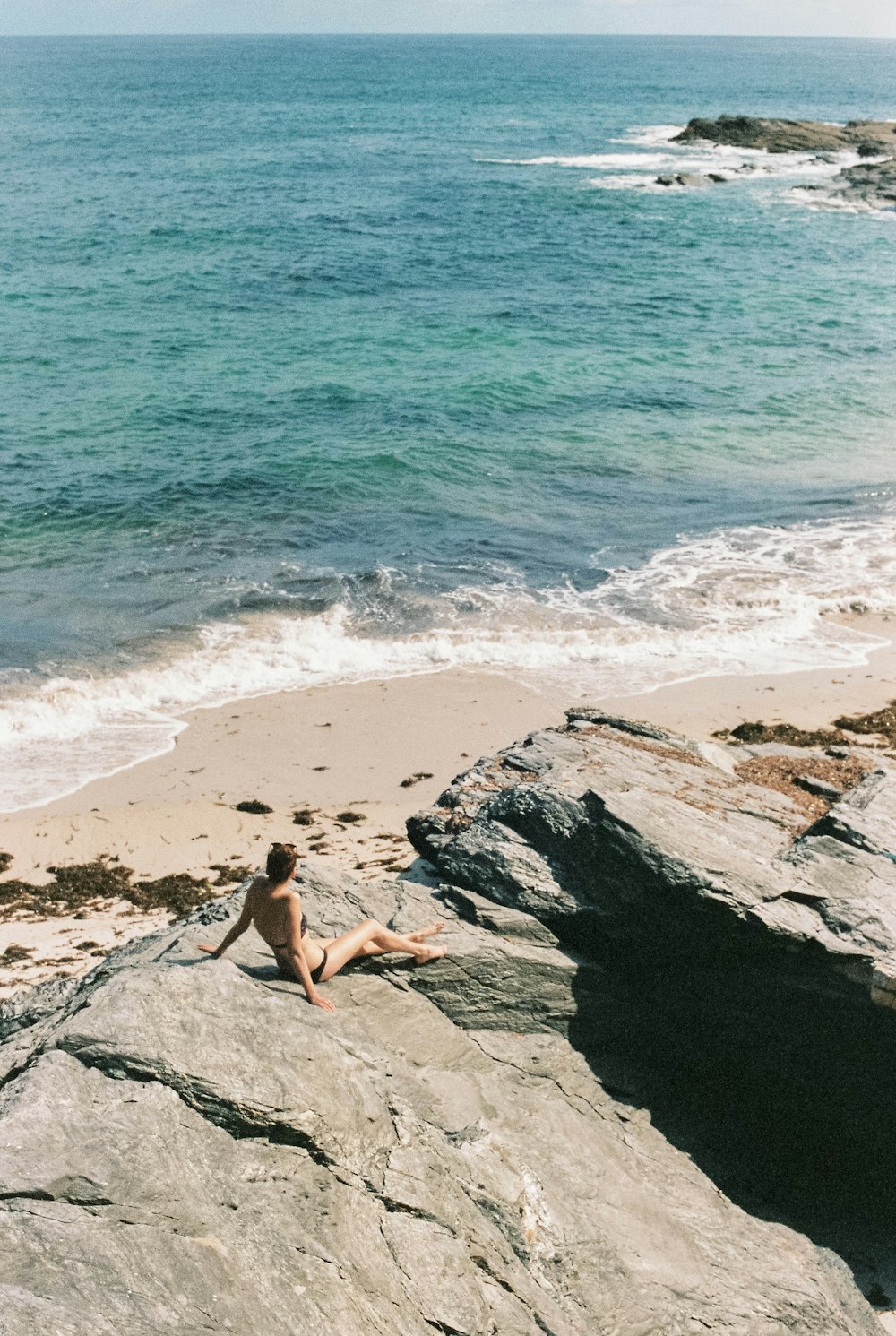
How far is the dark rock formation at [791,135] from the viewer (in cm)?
8712

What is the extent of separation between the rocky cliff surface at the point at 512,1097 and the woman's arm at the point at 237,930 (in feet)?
0.71

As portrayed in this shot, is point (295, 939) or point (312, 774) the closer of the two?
point (295, 939)

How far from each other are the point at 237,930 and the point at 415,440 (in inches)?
924

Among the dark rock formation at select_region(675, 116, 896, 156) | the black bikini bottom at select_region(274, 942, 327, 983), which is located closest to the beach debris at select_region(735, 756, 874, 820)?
the black bikini bottom at select_region(274, 942, 327, 983)

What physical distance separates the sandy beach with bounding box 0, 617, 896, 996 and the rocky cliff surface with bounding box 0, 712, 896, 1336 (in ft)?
11.9

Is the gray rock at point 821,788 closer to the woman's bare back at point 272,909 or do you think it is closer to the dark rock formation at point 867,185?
the woman's bare back at point 272,909

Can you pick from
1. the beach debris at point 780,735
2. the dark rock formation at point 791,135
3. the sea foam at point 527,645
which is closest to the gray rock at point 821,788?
the beach debris at point 780,735

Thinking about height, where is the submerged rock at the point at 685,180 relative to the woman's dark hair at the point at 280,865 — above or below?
above

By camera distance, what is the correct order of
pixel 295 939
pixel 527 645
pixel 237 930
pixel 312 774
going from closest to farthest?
pixel 295 939 → pixel 237 930 → pixel 312 774 → pixel 527 645

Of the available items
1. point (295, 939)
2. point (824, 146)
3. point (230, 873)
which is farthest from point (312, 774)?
point (824, 146)

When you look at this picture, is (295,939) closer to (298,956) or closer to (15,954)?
(298,956)

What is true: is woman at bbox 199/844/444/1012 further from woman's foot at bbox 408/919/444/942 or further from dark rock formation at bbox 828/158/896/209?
dark rock formation at bbox 828/158/896/209

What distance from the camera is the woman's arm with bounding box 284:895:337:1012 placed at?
7910 mm

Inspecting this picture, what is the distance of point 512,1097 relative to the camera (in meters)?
8.31
